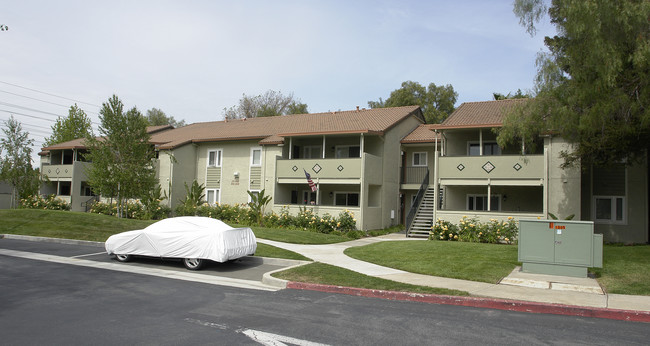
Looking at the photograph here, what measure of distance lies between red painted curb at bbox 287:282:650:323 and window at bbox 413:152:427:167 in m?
18.8

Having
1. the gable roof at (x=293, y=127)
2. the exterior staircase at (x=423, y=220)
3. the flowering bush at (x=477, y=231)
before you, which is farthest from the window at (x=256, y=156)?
the flowering bush at (x=477, y=231)

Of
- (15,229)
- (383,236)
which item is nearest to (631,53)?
(383,236)

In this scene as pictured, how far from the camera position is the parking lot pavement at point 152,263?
452 inches

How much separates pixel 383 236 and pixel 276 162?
736 centimetres

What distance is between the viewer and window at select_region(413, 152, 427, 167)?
27.5 metres

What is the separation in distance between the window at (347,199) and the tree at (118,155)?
10525 millimetres

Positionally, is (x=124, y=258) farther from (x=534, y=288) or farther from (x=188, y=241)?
(x=534, y=288)

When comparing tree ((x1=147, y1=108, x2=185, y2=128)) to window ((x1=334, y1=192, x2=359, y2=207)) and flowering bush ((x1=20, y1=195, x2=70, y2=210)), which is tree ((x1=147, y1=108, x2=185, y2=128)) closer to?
flowering bush ((x1=20, y1=195, x2=70, y2=210))

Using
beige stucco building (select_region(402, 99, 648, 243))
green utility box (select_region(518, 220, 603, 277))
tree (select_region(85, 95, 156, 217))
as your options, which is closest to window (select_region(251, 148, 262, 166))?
tree (select_region(85, 95, 156, 217))

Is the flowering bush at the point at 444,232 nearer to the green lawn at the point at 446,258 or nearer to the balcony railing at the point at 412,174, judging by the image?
the green lawn at the point at 446,258

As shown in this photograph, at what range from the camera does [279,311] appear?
307 inches

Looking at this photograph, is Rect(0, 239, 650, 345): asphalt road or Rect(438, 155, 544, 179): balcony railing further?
Rect(438, 155, 544, 179): balcony railing

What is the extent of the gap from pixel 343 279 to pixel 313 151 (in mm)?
18026

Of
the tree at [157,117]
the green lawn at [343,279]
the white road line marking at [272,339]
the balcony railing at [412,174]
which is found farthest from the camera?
the tree at [157,117]
